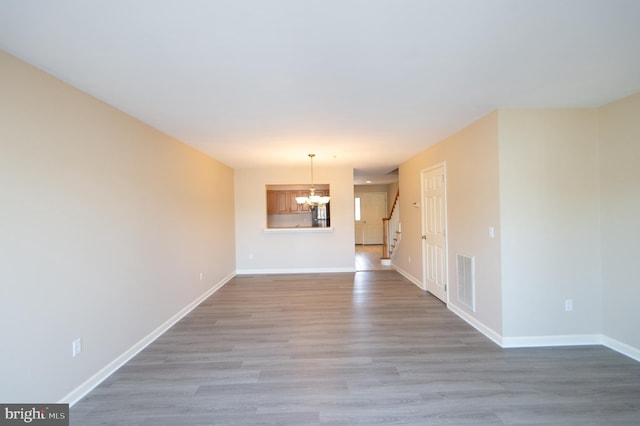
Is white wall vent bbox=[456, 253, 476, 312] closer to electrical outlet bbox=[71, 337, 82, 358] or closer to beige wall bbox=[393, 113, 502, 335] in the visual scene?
beige wall bbox=[393, 113, 502, 335]

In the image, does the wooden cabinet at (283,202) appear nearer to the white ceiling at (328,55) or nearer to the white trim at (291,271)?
the white trim at (291,271)

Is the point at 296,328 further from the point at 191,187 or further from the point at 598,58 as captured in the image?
the point at 598,58

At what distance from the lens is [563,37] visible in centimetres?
176

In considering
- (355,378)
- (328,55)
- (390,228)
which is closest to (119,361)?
(355,378)

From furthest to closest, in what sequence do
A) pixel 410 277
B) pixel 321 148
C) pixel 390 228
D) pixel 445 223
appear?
1. pixel 390 228
2. pixel 410 277
3. pixel 321 148
4. pixel 445 223

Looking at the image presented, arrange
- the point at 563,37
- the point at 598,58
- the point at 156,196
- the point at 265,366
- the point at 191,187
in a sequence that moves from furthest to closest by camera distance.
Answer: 1. the point at 191,187
2. the point at 156,196
3. the point at 265,366
4. the point at 598,58
5. the point at 563,37

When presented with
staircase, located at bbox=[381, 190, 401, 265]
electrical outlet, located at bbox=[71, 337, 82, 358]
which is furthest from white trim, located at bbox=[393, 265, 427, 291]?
electrical outlet, located at bbox=[71, 337, 82, 358]

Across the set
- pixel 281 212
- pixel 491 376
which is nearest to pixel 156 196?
pixel 491 376

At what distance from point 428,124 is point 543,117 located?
3.75 ft

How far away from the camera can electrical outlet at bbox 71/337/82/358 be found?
224 cm

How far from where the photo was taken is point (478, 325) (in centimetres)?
350

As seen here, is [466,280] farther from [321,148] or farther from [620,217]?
[321,148]

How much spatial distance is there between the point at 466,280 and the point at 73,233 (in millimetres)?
4199

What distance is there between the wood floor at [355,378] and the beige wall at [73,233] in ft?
1.38
